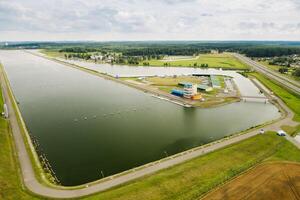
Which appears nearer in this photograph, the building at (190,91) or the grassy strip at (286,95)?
the grassy strip at (286,95)

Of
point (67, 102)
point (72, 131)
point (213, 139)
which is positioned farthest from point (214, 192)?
point (67, 102)

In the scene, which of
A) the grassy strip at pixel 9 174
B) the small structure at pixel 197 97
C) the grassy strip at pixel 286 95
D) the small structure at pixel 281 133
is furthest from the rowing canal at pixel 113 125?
the small structure at pixel 197 97

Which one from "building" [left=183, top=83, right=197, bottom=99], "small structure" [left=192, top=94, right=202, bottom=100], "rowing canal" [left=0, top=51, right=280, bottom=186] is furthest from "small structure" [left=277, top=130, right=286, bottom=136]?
"building" [left=183, top=83, right=197, bottom=99]

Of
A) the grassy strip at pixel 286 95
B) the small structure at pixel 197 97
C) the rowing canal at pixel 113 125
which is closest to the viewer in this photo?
the rowing canal at pixel 113 125

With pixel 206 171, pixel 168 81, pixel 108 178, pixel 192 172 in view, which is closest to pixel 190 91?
pixel 168 81

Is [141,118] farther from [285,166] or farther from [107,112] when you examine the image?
[285,166]

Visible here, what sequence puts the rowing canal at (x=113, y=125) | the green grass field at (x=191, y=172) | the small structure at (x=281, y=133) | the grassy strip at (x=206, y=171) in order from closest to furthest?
the green grass field at (x=191, y=172), the grassy strip at (x=206, y=171), the rowing canal at (x=113, y=125), the small structure at (x=281, y=133)

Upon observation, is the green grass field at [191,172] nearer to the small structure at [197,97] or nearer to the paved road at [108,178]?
the paved road at [108,178]
